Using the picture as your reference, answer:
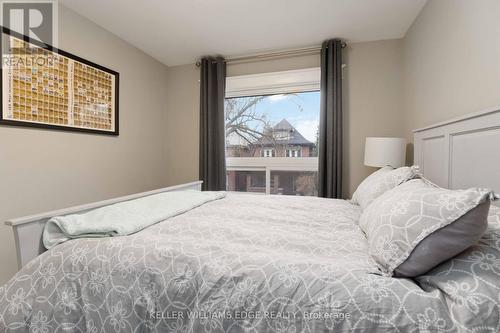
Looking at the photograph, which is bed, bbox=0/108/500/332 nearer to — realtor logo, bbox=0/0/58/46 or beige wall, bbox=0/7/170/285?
beige wall, bbox=0/7/170/285

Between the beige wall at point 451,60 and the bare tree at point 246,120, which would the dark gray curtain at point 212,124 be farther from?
the beige wall at point 451,60

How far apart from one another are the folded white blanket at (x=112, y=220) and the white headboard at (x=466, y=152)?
1.63 m

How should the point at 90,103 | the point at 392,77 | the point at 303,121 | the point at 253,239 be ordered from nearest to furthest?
1. the point at 253,239
2. the point at 90,103
3. the point at 392,77
4. the point at 303,121

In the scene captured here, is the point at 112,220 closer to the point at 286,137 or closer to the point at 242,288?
the point at 242,288

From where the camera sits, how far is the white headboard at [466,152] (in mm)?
1056

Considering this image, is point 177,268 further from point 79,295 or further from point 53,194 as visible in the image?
point 53,194

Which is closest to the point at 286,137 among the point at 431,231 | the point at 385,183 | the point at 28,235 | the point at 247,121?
the point at 247,121

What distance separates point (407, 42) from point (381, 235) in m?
2.53

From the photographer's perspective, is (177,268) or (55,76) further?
(55,76)

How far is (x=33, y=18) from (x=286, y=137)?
2.64 meters

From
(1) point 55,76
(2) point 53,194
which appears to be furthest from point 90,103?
(2) point 53,194

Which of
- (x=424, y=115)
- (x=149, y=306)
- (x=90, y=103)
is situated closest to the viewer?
(x=149, y=306)

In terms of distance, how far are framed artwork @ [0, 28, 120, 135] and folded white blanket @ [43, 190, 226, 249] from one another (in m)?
1.19

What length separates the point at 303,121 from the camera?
3.02 metres
